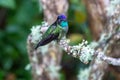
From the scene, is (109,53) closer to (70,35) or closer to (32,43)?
(32,43)

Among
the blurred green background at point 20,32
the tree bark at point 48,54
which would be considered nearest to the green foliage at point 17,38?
the blurred green background at point 20,32

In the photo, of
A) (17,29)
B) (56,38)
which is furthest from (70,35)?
(56,38)

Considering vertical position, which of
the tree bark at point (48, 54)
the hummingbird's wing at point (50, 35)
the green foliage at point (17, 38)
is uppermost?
the green foliage at point (17, 38)

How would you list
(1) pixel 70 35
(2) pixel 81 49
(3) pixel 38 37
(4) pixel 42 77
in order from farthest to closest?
(1) pixel 70 35 → (4) pixel 42 77 → (3) pixel 38 37 → (2) pixel 81 49

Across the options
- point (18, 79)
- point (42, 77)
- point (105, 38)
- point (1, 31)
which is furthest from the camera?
point (1, 31)

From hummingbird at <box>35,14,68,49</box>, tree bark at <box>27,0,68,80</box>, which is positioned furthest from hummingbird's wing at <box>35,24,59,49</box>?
tree bark at <box>27,0,68,80</box>

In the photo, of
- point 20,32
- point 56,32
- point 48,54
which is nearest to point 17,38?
point 20,32

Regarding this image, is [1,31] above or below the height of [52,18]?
above

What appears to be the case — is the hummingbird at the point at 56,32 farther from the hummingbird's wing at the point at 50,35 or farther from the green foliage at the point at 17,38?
the green foliage at the point at 17,38
